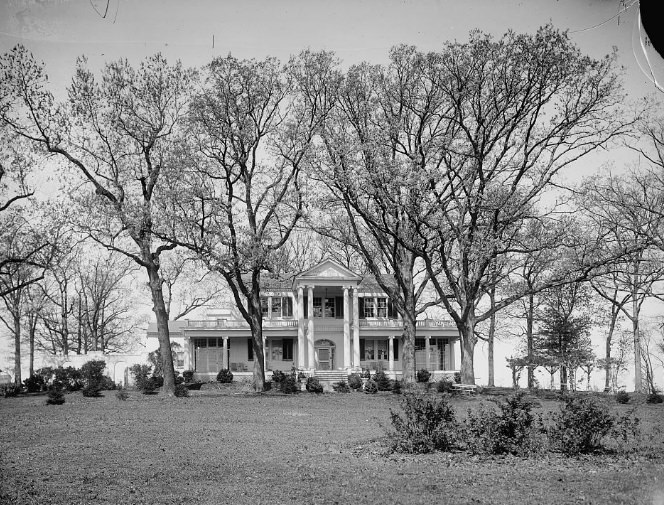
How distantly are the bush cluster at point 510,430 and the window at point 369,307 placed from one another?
36.1m

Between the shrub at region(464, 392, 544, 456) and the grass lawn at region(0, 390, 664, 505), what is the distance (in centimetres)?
40

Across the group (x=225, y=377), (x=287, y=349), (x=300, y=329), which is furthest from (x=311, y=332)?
(x=225, y=377)

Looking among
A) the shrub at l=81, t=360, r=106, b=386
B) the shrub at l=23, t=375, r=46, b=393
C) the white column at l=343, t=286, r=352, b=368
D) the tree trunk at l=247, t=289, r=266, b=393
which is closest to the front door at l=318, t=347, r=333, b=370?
the white column at l=343, t=286, r=352, b=368

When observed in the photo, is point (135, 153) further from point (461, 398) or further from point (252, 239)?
point (461, 398)

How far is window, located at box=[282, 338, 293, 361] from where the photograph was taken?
152 feet

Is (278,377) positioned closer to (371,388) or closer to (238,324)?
(371,388)

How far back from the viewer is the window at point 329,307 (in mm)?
46656

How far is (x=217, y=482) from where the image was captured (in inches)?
361

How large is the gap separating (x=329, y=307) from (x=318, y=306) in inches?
30.1

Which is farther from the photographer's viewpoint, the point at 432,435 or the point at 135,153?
the point at 135,153

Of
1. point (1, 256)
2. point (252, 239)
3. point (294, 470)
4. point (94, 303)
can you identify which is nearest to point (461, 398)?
point (252, 239)

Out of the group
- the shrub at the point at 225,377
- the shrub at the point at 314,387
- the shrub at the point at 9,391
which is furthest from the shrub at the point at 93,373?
the shrub at the point at 314,387

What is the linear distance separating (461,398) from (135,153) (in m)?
16.1

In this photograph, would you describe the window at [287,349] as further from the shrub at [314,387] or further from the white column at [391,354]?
the shrub at [314,387]
